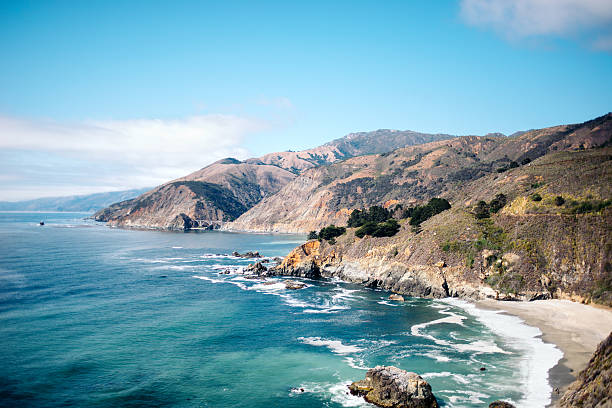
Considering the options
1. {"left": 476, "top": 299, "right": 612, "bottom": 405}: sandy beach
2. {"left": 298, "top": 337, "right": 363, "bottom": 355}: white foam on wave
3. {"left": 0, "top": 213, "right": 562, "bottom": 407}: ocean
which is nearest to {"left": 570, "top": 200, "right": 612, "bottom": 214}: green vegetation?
{"left": 476, "top": 299, "right": 612, "bottom": 405}: sandy beach

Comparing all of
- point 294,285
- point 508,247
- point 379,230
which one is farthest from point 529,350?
point 379,230

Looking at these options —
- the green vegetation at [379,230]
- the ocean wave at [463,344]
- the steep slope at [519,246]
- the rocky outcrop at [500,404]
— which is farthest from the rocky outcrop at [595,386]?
the green vegetation at [379,230]

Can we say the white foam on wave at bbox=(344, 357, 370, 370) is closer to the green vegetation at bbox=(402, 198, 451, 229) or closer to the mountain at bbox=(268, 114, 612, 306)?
the mountain at bbox=(268, 114, 612, 306)

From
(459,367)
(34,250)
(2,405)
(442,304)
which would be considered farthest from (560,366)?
(34,250)

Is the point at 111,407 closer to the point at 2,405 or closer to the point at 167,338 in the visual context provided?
the point at 2,405

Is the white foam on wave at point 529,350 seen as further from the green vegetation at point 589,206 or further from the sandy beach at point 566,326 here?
the green vegetation at point 589,206

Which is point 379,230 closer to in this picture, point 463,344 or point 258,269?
point 258,269
